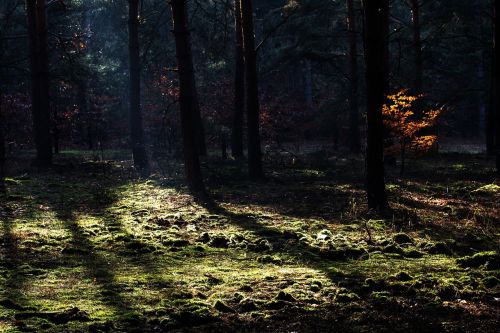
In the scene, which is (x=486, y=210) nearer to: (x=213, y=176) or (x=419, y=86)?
(x=213, y=176)

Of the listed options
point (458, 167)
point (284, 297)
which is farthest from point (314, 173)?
point (284, 297)

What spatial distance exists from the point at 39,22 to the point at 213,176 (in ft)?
30.1

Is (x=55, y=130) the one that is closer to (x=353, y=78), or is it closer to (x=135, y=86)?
(x=135, y=86)

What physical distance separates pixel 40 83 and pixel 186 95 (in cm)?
914

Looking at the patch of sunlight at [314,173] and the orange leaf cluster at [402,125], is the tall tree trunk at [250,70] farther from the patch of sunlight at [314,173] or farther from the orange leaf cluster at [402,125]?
the orange leaf cluster at [402,125]

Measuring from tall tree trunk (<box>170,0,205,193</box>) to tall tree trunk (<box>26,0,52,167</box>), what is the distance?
8.68m

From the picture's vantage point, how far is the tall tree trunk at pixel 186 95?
→ 13698 millimetres

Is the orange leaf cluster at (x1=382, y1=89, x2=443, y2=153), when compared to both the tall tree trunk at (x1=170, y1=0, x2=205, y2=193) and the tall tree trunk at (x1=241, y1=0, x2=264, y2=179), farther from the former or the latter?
the tall tree trunk at (x1=170, y1=0, x2=205, y2=193)

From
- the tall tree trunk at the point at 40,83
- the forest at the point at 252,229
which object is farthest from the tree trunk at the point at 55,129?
the tall tree trunk at the point at 40,83

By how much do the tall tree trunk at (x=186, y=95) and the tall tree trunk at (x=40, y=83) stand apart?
28.5 ft

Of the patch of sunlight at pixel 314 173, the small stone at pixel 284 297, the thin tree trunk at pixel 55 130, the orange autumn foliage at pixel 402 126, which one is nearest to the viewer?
the small stone at pixel 284 297

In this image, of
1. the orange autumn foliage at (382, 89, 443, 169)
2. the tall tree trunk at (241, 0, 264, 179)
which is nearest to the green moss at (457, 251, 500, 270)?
the orange autumn foliage at (382, 89, 443, 169)

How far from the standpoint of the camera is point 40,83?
67.9ft

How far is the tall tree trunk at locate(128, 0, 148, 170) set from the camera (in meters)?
21.6
